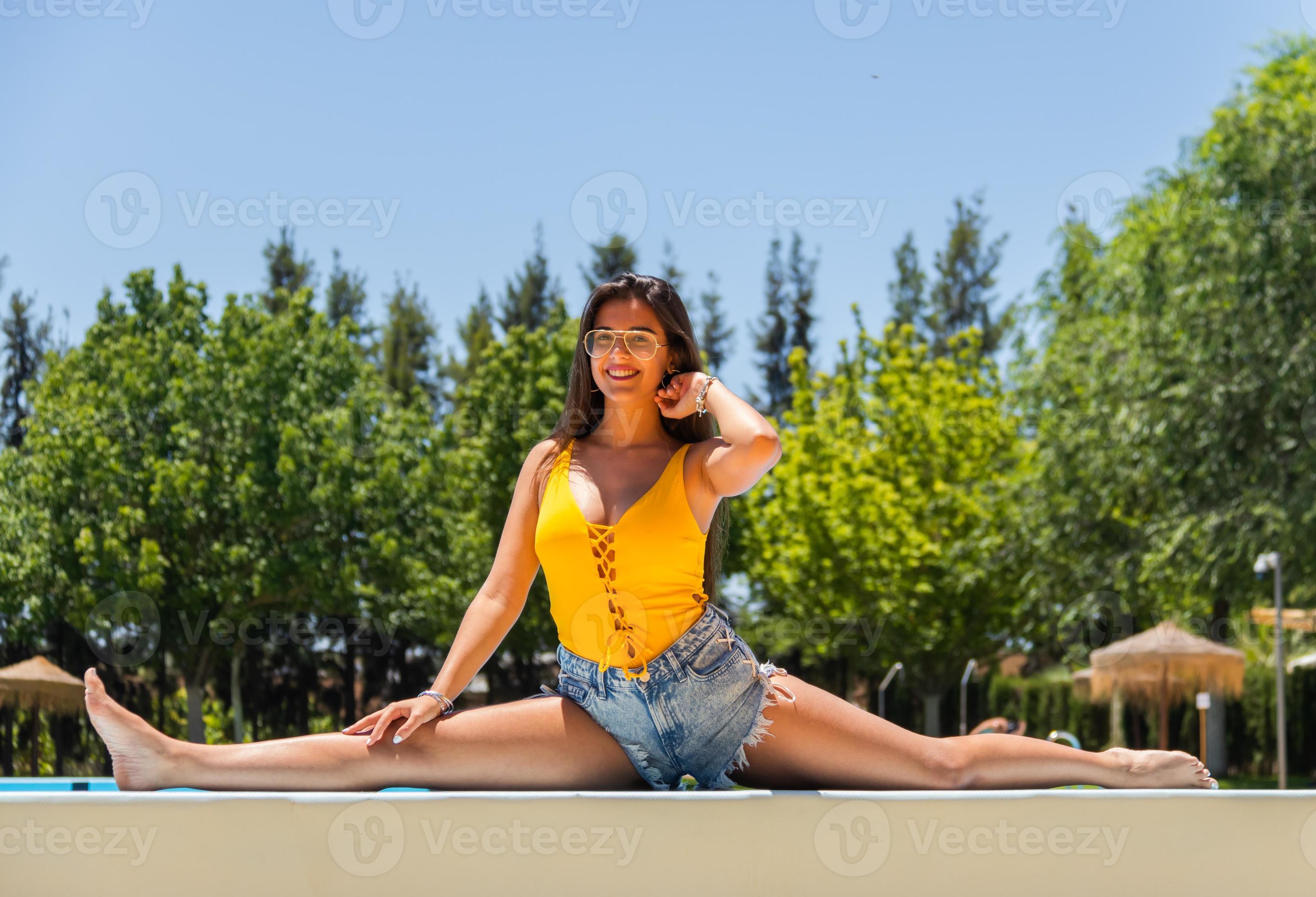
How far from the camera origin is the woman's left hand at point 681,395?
2.56m

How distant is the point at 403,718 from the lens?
7.55ft

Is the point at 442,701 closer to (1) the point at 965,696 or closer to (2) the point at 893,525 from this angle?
(2) the point at 893,525

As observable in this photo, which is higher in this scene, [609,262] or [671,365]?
[609,262]

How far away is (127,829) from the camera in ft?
6.55

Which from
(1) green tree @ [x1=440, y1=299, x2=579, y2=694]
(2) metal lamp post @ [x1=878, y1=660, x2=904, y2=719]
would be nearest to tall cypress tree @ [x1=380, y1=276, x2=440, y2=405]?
(1) green tree @ [x1=440, y1=299, x2=579, y2=694]

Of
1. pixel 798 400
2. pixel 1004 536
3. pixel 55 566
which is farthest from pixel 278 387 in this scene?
pixel 1004 536

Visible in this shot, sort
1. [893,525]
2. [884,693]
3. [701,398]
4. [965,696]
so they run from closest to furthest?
[701,398] → [893,525] → [965,696] → [884,693]

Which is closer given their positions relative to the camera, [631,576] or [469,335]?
[631,576]

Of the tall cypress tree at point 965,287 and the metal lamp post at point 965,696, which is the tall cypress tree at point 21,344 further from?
the tall cypress tree at point 965,287

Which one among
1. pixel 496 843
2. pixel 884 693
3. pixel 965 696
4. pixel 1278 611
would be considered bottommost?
pixel 884 693

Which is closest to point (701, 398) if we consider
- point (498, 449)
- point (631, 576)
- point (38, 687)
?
point (631, 576)

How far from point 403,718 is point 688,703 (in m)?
0.54

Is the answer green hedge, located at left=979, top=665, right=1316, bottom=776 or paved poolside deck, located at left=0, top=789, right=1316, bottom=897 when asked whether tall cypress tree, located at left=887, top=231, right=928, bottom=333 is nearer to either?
green hedge, located at left=979, top=665, right=1316, bottom=776

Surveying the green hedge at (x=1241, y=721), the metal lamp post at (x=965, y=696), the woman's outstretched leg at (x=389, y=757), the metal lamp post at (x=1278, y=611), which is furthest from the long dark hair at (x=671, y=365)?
the green hedge at (x=1241, y=721)
